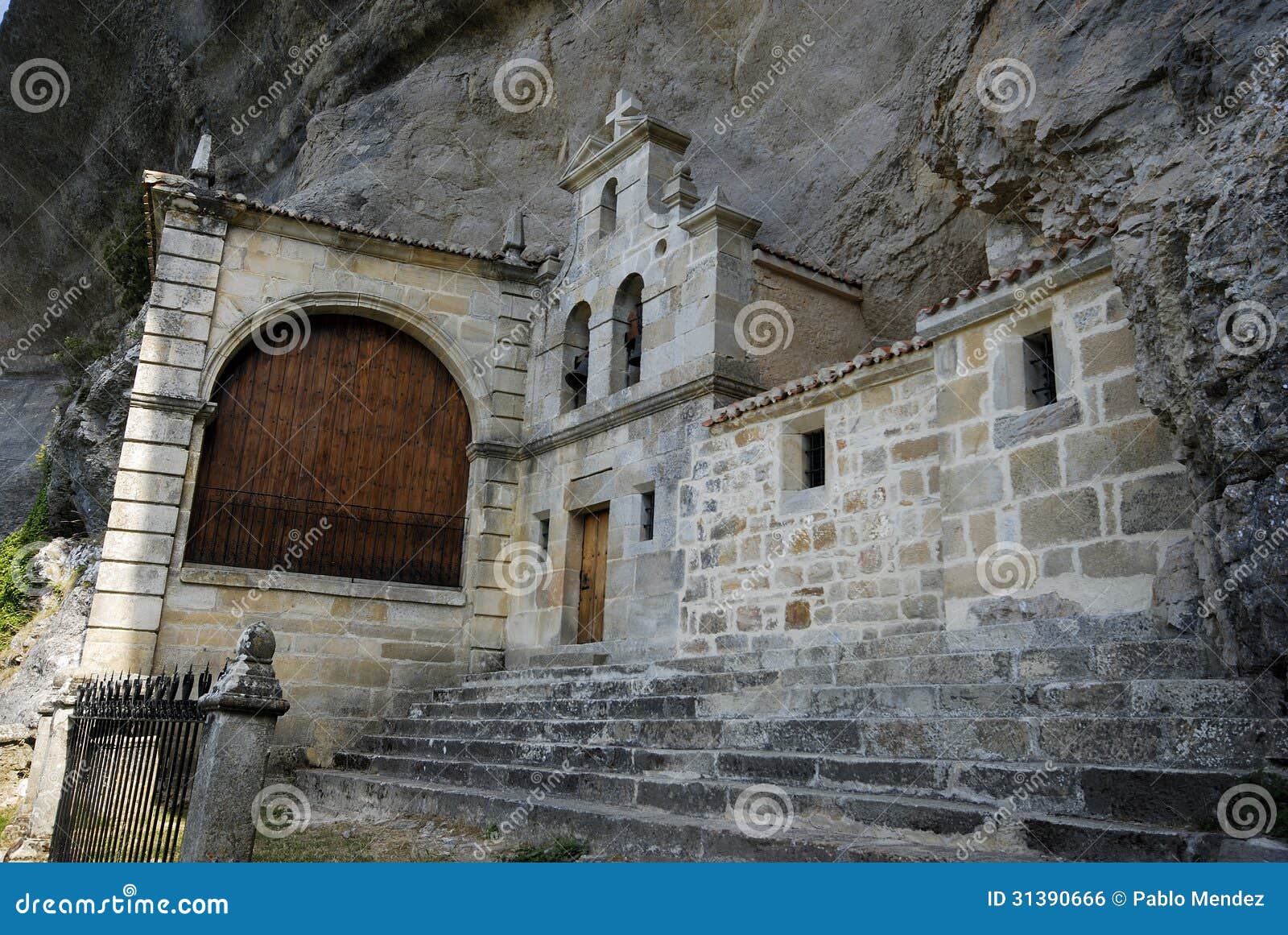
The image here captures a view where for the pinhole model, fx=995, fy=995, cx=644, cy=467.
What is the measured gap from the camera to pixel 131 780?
5355mm

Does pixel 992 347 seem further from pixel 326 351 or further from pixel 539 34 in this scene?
pixel 539 34

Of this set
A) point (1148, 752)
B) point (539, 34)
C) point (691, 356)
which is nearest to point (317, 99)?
point (539, 34)

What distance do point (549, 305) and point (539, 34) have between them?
717 cm

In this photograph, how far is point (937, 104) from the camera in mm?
10242
